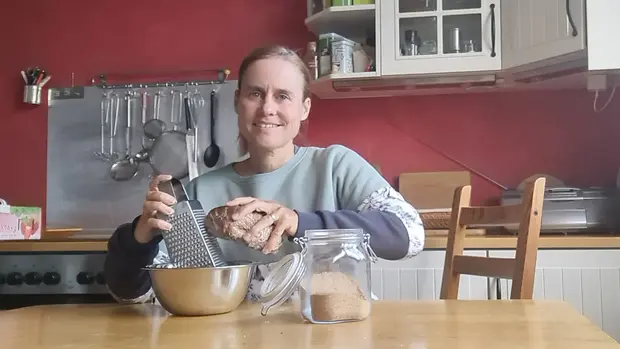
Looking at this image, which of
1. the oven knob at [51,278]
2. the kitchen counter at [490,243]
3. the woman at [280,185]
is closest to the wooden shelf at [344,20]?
the kitchen counter at [490,243]

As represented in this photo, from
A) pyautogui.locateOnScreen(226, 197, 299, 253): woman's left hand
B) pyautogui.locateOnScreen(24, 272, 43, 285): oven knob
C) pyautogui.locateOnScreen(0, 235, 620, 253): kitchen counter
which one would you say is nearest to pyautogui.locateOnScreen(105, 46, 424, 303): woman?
pyautogui.locateOnScreen(226, 197, 299, 253): woman's left hand

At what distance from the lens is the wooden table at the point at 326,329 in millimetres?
682

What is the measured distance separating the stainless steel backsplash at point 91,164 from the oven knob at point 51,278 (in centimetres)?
49

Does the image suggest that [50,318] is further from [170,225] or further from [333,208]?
[333,208]

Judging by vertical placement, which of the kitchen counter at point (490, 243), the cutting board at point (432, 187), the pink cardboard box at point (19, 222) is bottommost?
the kitchen counter at point (490, 243)

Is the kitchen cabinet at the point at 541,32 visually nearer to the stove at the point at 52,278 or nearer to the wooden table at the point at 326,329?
the wooden table at the point at 326,329

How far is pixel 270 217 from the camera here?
3.06 feet

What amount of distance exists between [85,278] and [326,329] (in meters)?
1.56

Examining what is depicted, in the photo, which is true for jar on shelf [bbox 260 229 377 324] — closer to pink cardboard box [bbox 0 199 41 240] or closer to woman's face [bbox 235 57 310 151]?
woman's face [bbox 235 57 310 151]

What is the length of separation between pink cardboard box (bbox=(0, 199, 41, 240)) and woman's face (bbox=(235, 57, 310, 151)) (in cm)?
137

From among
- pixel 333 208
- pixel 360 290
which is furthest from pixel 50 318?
pixel 333 208

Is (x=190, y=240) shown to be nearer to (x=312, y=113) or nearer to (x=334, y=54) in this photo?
(x=334, y=54)

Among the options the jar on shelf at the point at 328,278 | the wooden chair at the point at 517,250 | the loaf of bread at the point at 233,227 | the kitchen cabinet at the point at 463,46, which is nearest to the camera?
the jar on shelf at the point at 328,278

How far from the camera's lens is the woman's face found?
130 cm
